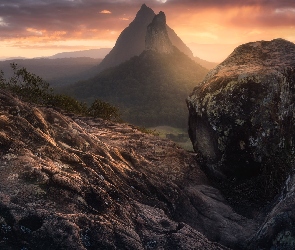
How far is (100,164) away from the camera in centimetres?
1090

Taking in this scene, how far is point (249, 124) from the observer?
1559 cm

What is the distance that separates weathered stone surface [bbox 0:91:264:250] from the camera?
716 cm

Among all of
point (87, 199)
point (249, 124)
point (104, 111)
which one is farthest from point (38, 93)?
point (87, 199)

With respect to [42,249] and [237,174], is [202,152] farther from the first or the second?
[42,249]

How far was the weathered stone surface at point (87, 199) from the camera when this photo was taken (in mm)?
7156

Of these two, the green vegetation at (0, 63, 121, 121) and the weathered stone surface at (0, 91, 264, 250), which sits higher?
the green vegetation at (0, 63, 121, 121)

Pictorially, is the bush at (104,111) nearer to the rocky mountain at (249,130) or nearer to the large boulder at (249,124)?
the large boulder at (249,124)

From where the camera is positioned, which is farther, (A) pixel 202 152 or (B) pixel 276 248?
(A) pixel 202 152

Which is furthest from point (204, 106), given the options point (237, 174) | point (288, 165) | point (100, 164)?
point (100, 164)

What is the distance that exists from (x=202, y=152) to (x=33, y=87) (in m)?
19.5

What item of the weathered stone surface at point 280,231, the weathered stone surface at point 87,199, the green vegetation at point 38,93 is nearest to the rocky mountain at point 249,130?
the weathered stone surface at point 87,199

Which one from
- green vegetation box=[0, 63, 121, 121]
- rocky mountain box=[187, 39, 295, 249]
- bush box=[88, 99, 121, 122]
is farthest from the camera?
bush box=[88, 99, 121, 122]

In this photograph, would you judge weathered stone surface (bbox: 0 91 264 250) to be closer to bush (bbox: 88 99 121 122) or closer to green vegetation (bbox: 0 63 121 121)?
green vegetation (bbox: 0 63 121 121)

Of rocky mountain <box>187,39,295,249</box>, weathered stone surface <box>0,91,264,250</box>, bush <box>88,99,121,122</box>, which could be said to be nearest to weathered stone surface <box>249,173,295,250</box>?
weathered stone surface <box>0,91,264,250</box>
